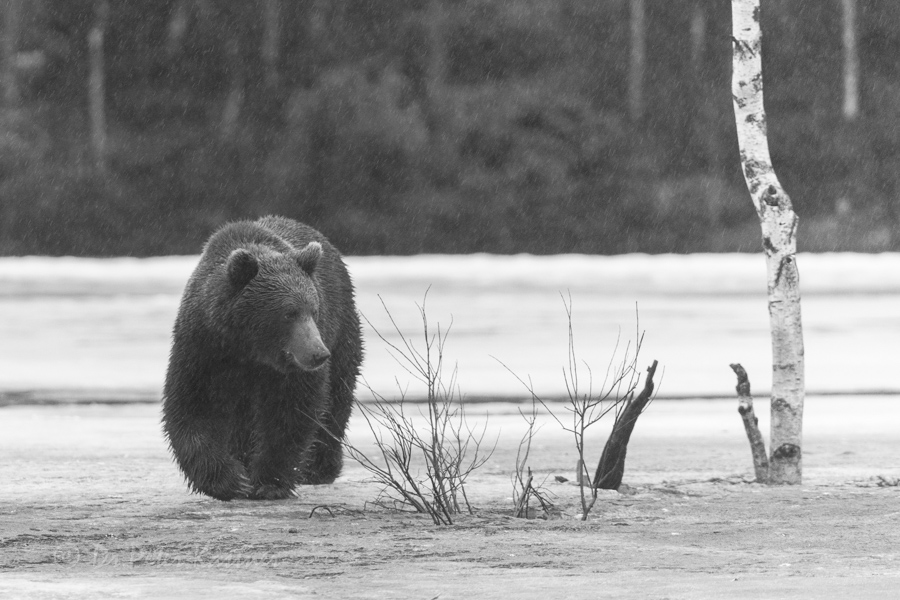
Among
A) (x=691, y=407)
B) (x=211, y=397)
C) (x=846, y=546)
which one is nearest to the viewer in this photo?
(x=846, y=546)

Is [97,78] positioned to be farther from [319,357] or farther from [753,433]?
[319,357]

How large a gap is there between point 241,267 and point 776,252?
3006mm

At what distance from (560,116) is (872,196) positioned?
8419 mm

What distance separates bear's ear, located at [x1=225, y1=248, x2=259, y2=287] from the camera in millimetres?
7473

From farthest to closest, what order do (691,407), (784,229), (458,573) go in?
(691,407) < (784,229) < (458,573)

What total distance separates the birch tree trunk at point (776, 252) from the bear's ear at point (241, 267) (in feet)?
9.33

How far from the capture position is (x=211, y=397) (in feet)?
25.6

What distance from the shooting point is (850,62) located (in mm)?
44562

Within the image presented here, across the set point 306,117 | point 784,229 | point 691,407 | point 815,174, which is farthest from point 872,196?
point 784,229

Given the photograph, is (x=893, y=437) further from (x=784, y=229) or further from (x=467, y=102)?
(x=467, y=102)

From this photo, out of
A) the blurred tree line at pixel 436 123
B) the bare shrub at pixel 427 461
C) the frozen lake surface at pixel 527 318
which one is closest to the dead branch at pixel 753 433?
the frozen lake surface at pixel 527 318

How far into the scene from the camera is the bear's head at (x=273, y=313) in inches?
291

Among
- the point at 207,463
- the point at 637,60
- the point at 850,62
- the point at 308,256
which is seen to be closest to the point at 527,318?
the point at 308,256

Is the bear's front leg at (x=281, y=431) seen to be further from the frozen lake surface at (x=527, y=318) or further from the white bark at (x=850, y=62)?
the white bark at (x=850, y=62)
